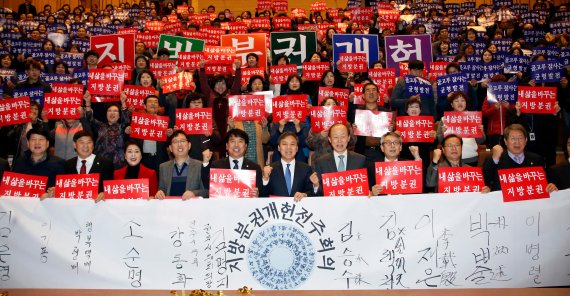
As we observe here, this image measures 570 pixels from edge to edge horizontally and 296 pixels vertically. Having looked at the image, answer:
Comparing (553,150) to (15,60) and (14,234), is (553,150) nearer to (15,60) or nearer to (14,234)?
(14,234)

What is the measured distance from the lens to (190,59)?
10266 mm

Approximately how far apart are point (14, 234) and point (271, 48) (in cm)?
689

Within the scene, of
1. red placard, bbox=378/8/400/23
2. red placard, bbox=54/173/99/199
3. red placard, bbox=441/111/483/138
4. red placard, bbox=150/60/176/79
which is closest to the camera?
red placard, bbox=54/173/99/199

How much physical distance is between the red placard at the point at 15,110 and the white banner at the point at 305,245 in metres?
2.37

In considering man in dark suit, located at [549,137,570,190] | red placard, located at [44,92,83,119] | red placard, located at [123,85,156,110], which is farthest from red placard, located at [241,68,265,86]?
man in dark suit, located at [549,137,570,190]

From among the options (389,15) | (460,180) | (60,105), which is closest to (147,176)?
(60,105)

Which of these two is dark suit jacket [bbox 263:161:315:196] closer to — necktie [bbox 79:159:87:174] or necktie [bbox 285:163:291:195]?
necktie [bbox 285:163:291:195]

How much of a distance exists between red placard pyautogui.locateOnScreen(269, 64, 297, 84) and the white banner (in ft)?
15.0

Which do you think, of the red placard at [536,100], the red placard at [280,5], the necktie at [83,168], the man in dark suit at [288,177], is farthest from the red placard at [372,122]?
the red placard at [280,5]

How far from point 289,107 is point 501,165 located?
2.54m

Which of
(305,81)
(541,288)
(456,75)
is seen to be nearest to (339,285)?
(541,288)

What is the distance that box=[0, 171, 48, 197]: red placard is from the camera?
6215mm

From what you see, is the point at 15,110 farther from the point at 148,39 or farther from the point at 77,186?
the point at 148,39

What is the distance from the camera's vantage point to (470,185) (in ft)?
19.5
